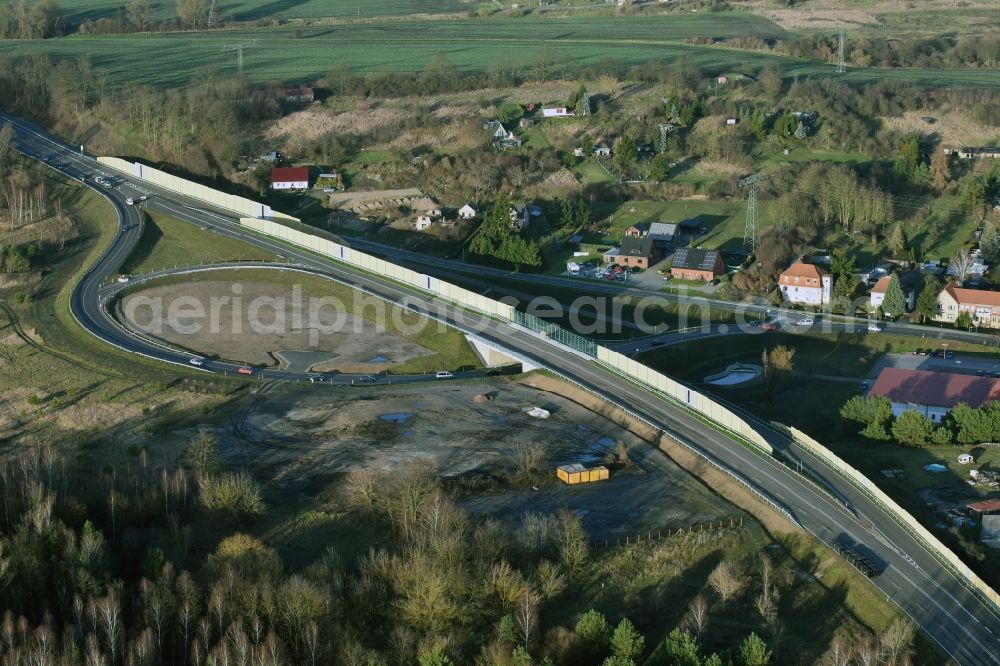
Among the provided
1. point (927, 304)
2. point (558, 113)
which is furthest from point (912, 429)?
point (558, 113)

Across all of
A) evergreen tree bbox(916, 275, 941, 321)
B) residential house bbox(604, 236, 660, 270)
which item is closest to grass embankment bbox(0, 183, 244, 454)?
residential house bbox(604, 236, 660, 270)

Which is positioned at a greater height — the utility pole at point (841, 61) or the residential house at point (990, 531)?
the utility pole at point (841, 61)

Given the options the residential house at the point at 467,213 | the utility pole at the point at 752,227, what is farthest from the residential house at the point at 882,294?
the residential house at the point at 467,213

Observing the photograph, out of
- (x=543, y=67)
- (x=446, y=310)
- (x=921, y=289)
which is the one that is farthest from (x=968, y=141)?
(x=446, y=310)

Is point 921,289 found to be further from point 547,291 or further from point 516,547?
point 516,547

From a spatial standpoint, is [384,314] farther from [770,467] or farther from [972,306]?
[972,306]

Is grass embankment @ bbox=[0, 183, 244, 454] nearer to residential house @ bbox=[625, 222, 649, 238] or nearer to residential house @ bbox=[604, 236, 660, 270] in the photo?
residential house @ bbox=[604, 236, 660, 270]

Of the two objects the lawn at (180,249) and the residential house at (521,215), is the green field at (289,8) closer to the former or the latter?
the lawn at (180,249)

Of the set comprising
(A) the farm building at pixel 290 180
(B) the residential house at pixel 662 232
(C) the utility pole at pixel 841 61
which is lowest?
(B) the residential house at pixel 662 232
